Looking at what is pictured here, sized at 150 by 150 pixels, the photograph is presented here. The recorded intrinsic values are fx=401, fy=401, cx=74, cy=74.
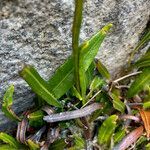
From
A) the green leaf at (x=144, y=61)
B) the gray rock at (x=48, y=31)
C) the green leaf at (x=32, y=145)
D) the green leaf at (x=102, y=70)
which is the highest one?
the gray rock at (x=48, y=31)

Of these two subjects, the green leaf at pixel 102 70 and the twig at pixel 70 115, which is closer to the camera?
the twig at pixel 70 115

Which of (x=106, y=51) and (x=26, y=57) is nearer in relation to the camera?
(x=26, y=57)

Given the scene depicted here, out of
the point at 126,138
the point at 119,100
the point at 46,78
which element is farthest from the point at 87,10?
the point at 126,138

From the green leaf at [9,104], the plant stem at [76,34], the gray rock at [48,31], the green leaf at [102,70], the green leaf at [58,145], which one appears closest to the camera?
the plant stem at [76,34]

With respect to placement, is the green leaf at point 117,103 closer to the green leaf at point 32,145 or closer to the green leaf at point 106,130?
the green leaf at point 106,130

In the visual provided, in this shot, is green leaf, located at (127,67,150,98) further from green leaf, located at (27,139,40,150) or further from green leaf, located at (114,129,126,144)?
green leaf, located at (27,139,40,150)

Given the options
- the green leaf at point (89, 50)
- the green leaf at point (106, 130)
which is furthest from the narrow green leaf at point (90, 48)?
the green leaf at point (106, 130)

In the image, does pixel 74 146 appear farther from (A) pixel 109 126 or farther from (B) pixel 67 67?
(B) pixel 67 67
